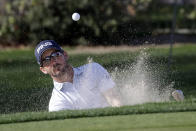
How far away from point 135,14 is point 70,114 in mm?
9323

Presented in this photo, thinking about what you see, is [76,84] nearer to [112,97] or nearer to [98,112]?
[112,97]

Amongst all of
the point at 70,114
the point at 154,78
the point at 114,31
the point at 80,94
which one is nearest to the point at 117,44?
the point at 114,31

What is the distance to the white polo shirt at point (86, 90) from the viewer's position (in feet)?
18.0

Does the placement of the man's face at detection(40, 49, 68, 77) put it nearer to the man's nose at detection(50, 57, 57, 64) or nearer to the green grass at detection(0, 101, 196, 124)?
the man's nose at detection(50, 57, 57, 64)

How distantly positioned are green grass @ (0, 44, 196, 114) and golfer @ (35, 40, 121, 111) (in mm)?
998

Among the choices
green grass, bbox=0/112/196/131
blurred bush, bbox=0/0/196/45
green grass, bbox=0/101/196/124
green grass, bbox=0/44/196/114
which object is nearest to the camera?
green grass, bbox=0/112/196/131

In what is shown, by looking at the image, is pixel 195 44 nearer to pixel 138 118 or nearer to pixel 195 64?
pixel 195 64

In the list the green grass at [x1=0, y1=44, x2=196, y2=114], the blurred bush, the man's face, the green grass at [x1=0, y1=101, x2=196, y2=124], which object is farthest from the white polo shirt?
the blurred bush

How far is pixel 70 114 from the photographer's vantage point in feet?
14.9

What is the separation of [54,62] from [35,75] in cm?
344

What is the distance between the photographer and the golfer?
18.0ft

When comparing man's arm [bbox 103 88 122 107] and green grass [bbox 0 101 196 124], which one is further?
man's arm [bbox 103 88 122 107]

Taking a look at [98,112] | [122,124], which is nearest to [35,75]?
[98,112]

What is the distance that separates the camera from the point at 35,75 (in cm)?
891
